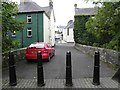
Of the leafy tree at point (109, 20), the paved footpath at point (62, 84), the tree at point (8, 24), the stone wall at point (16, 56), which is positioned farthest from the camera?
the leafy tree at point (109, 20)

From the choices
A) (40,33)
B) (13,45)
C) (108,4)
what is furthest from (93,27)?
(40,33)

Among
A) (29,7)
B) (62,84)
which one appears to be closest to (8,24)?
(62,84)

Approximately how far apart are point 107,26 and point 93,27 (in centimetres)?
185

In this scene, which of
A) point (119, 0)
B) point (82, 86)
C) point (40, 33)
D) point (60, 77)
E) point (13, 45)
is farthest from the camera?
point (40, 33)

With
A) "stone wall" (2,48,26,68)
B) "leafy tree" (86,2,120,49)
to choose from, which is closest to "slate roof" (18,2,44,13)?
"stone wall" (2,48,26,68)

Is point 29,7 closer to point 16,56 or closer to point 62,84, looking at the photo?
point 16,56

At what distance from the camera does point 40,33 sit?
3391cm

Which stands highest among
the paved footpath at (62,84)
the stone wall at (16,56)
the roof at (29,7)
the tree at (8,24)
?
the roof at (29,7)

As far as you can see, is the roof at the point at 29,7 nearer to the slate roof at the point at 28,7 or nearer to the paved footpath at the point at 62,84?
the slate roof at the point at 28,7

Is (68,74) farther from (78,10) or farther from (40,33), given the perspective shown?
(78,10)

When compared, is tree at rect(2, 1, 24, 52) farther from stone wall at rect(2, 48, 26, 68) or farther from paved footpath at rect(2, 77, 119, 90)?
paved footpath at rect(2, 77, 119, 90)

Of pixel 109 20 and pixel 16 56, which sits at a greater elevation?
pixel 109 20

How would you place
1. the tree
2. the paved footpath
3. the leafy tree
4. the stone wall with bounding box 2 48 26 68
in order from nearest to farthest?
the paved footpath < the stone wall with bounding box 2 48 26 68 < the tree < the leafy tree

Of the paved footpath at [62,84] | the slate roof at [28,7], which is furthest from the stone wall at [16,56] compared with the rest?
the slate roof at [28,7]
